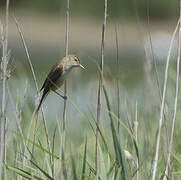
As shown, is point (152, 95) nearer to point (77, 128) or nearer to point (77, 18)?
point (77, 128)

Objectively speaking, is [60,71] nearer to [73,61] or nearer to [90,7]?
[73,61]

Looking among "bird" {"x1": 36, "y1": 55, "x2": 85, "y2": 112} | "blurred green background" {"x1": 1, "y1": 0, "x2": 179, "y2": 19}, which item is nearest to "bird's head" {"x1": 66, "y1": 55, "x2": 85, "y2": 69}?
"bird" {"x1": 36, "y1": 55, "x2": 85, "y2": 112}

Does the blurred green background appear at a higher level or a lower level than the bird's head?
higher

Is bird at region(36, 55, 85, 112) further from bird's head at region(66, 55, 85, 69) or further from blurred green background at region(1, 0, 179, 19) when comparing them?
blurred green background at region(1, 0, 179, 19)

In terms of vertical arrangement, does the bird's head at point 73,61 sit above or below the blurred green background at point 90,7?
below

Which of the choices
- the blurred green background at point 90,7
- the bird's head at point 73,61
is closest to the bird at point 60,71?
the bird's head at point 73,61

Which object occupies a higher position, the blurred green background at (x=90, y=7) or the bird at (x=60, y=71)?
the blurred green background at (x=90, y=7)

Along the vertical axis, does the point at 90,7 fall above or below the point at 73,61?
above

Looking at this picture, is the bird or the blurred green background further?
the blurred green background

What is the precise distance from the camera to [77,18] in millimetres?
18578

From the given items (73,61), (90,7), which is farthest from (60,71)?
(90,7)

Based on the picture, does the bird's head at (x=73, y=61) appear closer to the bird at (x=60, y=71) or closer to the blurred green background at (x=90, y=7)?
the bird at (x=60, y=71)

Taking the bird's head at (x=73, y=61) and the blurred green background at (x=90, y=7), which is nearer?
the bird's head at (x=73, y=61)

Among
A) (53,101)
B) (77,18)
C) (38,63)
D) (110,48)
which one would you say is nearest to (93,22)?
(77,18)
